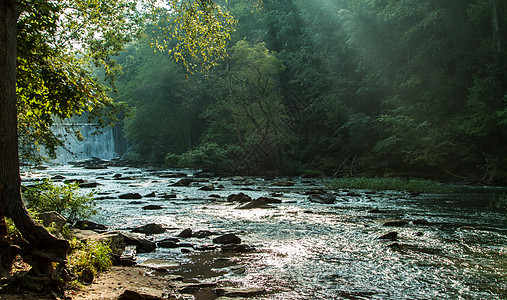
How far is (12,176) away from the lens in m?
4.73

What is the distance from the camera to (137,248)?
27.0 ft

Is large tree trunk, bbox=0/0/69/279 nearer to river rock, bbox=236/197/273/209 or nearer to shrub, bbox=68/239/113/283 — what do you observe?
shrub, bbox=68/239/113/283

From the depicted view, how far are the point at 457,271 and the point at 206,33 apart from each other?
6493 millimetres

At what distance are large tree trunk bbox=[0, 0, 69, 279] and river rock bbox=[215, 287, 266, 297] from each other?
219 cm

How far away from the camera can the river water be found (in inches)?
245

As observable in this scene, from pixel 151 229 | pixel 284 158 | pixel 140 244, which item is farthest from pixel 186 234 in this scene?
pixel 284 158

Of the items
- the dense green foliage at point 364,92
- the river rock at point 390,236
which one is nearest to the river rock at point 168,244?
the river rock at point 390,236

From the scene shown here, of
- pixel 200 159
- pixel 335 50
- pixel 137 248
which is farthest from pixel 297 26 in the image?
pixel 137 248

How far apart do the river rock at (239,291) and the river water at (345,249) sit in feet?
0.53

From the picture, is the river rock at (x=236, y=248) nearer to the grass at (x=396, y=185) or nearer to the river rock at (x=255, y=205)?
the river rock at (x=255, y=205)

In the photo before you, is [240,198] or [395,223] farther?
[240,198]

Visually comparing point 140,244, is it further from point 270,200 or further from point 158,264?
point 270,200

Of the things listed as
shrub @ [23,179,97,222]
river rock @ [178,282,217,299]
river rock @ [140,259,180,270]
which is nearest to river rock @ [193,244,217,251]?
river rock @ [140,259,180,270]

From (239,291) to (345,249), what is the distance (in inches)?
134
